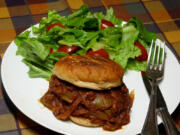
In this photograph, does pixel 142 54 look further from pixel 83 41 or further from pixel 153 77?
pixel 83 41

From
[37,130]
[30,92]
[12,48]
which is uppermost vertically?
[12,48]

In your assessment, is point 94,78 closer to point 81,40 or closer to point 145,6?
point 81,40

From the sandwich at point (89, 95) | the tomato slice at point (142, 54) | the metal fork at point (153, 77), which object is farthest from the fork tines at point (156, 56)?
the sandwich at point (89, 95)

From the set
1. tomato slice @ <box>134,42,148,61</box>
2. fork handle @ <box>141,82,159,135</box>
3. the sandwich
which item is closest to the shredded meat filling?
the sandwich

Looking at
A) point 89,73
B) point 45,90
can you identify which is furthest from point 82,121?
point 45,90

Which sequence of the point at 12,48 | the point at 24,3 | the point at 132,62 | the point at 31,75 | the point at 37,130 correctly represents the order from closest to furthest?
1. the point at 37,130
2. the point at 31,75
3. the point at 12,48
4. the point at 132,62
5. the point at 24,3

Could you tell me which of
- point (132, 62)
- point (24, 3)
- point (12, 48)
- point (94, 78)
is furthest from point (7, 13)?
point (94, 78)

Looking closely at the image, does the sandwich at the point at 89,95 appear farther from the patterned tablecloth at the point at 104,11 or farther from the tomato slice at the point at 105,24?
the patterned tablecloth at the point at 104,11
